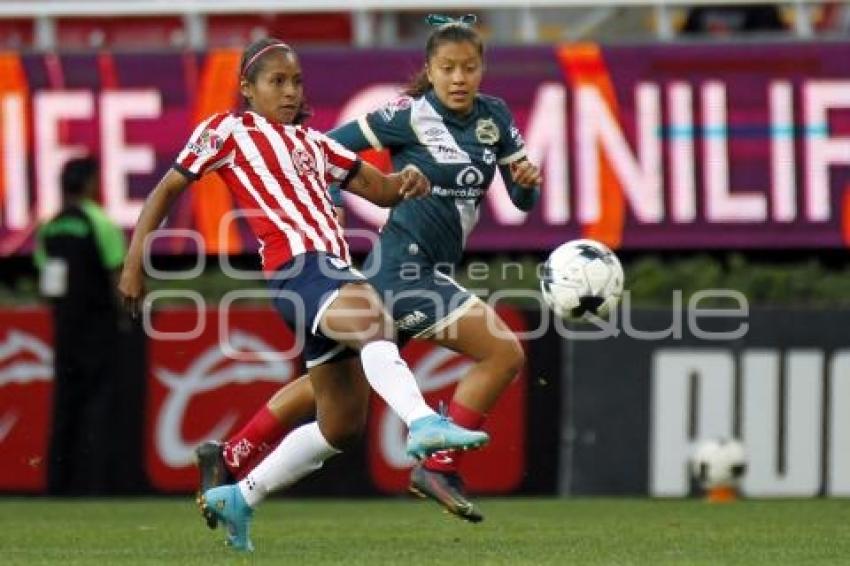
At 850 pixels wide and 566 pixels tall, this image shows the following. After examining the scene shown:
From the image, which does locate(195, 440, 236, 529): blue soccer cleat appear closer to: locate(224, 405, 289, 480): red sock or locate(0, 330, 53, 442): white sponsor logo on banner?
locate(224, 405, 289, 480): red sock

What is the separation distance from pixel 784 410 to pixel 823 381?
0.29 metres

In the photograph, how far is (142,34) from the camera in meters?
17.1

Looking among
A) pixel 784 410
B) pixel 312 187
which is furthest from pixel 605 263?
pixel 784 410

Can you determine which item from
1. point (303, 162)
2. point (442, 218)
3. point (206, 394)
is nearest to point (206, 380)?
point (206, 394)

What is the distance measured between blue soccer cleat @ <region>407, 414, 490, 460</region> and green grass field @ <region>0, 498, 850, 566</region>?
44cm

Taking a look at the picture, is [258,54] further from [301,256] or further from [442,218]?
[442,218]

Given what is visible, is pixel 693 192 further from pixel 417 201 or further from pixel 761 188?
pixel 417 201

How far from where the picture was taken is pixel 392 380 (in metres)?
8.13

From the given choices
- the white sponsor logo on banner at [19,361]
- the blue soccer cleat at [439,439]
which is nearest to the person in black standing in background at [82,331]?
the white sponsor logo on banner at [19,361]

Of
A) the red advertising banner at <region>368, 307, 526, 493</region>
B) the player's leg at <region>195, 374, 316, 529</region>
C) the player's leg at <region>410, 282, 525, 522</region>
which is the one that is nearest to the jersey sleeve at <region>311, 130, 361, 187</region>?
the player's leg at <region>410, 282, 525, 522</region>

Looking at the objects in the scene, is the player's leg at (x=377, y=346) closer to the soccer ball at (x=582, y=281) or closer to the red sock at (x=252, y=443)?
the red sock at (x=252, y=443)

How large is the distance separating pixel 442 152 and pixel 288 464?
164 centimetres

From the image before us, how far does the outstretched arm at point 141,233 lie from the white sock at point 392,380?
0.85 m

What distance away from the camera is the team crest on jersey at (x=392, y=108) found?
970cm
